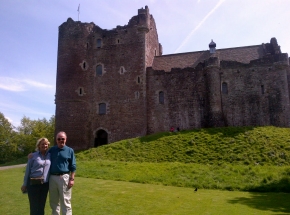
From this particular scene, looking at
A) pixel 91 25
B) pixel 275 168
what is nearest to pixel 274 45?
pixel 275 168

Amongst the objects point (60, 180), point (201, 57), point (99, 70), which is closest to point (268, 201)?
point (60, 180)

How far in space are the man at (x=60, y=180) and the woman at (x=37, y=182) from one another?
156mm

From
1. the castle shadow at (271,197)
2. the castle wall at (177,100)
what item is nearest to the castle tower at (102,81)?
the castle wall at (177,100)

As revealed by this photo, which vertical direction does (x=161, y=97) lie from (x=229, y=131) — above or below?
above

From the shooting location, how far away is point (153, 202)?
30.1ft

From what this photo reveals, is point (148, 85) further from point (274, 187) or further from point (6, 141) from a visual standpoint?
point (6, 141)

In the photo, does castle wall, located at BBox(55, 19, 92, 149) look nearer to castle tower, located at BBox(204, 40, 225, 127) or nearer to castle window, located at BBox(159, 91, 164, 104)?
castle window, located at BBox(159, 91, 164, 104)

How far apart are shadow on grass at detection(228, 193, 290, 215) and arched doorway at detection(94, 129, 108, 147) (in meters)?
21.7

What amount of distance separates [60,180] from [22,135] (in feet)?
177

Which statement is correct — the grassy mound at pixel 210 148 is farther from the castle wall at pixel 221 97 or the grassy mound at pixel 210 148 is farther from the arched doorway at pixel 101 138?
the arched doorway at pixel 101 138

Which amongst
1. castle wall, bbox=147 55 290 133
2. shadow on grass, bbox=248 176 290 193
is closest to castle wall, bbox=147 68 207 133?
castle wall, bbox=147 55 290 133

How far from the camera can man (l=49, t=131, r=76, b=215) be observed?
267 inches

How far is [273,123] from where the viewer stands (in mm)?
25703

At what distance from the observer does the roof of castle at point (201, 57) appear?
99.7 feet
